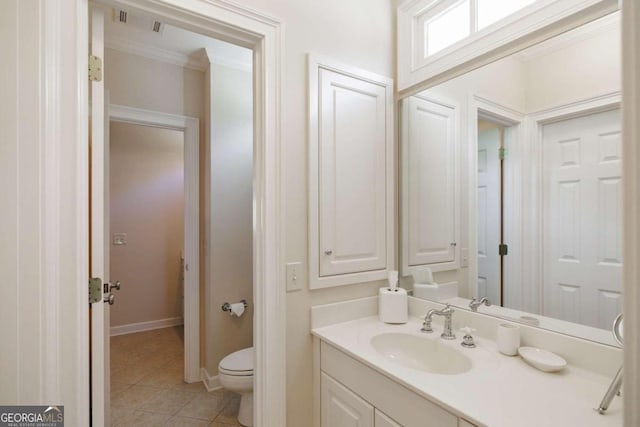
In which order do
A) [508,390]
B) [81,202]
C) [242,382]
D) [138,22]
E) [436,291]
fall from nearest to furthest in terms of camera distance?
1. [508,390]
2. [81,202]
3. [436,291]
4. [242,382]
5. [138,22]

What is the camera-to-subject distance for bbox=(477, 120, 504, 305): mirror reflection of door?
1.42 meters

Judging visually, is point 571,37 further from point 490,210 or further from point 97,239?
point 97,239

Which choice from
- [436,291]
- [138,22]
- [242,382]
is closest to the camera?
[436,291]

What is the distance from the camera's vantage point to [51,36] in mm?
993

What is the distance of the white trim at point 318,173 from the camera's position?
1448 mm

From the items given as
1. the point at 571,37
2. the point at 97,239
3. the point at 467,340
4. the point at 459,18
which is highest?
the point at 459,18

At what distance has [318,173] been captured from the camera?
1470 millimetres

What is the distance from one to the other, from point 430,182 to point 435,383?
102 centimetres

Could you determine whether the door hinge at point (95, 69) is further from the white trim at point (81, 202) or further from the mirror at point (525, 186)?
the mirror at point (525, 186)

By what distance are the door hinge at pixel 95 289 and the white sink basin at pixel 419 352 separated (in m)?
1.07

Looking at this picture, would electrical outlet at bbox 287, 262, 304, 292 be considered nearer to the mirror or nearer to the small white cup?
the mirror

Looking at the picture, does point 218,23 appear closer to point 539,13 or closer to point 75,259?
point 75,259

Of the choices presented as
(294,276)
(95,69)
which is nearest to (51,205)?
(95,69)

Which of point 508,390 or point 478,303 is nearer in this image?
point 508,390
